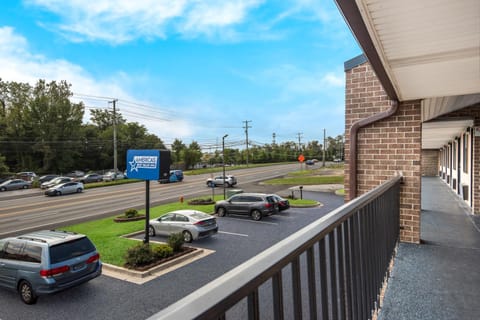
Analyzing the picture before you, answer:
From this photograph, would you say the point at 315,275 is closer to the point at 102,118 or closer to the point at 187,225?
the point at 187,225

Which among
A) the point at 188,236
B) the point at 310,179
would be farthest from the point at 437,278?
the point at 310,179

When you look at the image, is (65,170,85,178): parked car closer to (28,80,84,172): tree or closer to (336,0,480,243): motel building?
(28,80,84,172): tree

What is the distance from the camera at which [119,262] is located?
992 centimetres

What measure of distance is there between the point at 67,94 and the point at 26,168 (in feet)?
47.7

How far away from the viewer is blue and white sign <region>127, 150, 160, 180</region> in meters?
12.2

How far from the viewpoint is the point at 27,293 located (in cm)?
749

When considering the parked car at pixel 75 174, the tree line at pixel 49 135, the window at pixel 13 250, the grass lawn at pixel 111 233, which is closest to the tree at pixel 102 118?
the tree line at pixel 49 135

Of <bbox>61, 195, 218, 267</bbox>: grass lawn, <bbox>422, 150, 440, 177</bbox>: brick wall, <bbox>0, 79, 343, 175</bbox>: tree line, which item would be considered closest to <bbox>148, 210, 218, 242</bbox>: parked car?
<bbox>61, 195, 218, 267</bbox>: grass lawn

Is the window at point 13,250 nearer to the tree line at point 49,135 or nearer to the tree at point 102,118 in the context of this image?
the tree line at point 49,135

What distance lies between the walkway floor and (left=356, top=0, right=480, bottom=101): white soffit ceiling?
248 centimetres

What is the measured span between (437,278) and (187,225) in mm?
10237

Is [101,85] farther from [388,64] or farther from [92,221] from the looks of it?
[388,64]

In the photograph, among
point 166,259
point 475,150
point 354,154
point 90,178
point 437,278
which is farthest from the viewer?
point 90,178

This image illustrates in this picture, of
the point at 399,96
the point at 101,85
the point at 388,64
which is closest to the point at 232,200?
the point at 399,96
